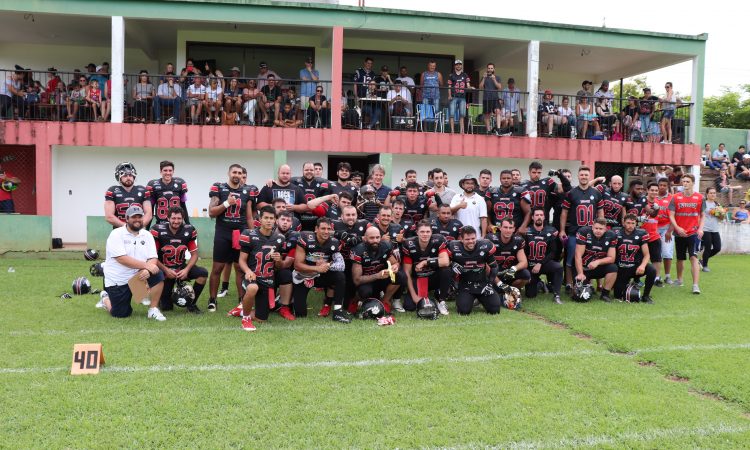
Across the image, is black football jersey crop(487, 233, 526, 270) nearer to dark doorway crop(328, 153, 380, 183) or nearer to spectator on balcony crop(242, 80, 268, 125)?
dark doorway crop(328, 153, 380, 183)

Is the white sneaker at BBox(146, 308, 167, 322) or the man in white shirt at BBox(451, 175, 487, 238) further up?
the man in white shirt at BBox(451, 175, 487, 238)

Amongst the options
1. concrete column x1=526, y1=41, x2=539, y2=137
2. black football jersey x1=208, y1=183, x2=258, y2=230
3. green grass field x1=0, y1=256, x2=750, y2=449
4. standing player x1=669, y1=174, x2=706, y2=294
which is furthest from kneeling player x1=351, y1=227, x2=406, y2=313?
concrete column x1=526, y1=41, x2=539, y2=137

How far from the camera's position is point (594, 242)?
997 centimetres

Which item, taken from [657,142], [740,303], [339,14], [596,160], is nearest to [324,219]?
[740,303]

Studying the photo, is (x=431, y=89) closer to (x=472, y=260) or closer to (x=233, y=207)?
(x=472, y=260)

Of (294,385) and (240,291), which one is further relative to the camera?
(240,291)

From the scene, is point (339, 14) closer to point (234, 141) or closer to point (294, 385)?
point (234, 141)

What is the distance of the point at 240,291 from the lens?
8.84 m

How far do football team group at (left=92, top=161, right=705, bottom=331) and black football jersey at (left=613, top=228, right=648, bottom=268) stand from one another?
2 cm

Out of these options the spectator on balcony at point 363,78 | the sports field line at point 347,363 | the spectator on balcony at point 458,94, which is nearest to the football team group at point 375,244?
the sports field line at point 347,363

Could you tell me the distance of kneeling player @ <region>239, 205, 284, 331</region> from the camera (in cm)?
790

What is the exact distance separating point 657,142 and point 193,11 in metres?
13.7

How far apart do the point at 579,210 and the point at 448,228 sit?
256cm

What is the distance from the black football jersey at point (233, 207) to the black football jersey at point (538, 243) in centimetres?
446
